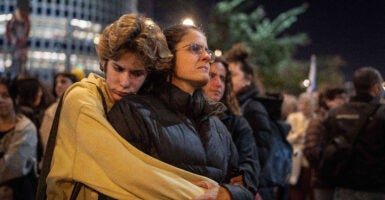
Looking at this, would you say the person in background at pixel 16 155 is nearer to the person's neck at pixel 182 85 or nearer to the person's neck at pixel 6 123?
the person's neck at pixel 6 123

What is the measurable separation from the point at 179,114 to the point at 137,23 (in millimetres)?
482

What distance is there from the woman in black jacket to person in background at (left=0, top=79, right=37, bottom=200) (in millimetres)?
2439

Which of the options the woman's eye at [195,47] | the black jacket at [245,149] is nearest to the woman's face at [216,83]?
the black jacket at [245,149]

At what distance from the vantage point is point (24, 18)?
9719 mm

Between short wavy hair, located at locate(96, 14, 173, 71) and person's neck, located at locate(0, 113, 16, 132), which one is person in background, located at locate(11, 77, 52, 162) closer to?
person's neck, located at locate(0, 113, 16, 132)

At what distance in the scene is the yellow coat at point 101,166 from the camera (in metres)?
2.20

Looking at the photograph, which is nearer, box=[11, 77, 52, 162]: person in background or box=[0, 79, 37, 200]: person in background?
box=[0, 79, 37, 200]: person in background

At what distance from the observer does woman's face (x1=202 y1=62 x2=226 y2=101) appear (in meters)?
4.04

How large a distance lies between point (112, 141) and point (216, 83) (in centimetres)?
198

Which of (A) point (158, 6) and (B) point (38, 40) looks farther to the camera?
(B) point (38, 40)

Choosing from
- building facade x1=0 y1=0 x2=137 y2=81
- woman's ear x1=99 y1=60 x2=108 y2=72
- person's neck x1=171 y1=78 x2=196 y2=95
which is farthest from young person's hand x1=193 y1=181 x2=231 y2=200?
building facade x1=0 y1=0 x2=137 y2=81

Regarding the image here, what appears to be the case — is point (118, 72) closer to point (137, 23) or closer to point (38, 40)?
point (137, 23)

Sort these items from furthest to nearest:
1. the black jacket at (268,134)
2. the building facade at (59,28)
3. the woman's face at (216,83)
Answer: the building facade at (59,28), the black jacket at (268,134), the woman's face at (216,83)

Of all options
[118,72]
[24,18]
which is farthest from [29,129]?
[24,18]
